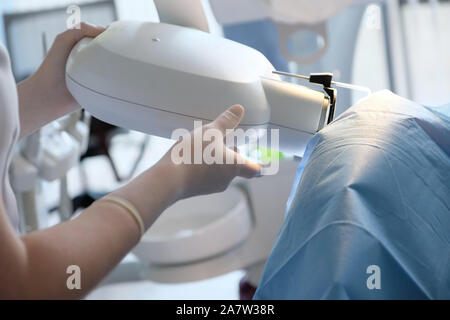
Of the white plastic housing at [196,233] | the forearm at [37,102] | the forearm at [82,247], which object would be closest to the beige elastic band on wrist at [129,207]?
the forearm at [82,247]

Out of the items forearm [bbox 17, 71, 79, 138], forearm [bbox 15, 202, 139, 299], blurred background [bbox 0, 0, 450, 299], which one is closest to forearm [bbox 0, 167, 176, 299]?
forearm [bbox 15, 202, 139, 299]

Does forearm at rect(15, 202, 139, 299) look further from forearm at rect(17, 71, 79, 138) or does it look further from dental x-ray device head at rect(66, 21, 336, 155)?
forearm at rect(17, 71, 79, 138)

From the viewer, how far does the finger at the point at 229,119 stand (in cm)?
65

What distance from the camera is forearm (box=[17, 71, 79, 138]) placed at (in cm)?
83

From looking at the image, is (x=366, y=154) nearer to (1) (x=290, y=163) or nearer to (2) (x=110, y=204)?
(2) (x=110, y=204)

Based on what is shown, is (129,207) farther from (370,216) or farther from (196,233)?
(196,233)

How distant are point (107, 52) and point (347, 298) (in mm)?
386

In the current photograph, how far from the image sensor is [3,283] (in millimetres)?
515

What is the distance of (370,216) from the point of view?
619 millimetres

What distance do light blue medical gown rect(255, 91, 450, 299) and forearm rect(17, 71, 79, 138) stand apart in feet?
1.15

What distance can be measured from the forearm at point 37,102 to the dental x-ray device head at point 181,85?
77 mm

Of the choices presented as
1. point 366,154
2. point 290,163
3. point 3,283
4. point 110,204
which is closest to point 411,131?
point 366,154

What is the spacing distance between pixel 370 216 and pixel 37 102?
473 mm

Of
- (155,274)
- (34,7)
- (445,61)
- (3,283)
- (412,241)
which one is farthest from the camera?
(34,7)
